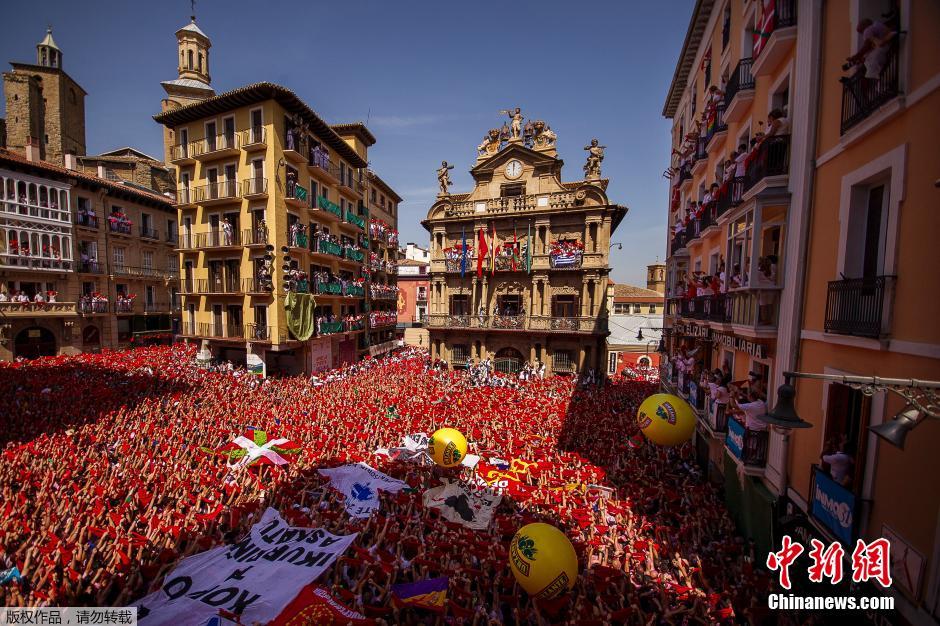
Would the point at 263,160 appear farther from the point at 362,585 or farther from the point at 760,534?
the point at 760,534

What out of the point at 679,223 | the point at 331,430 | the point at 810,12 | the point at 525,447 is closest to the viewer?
the point at 810,12

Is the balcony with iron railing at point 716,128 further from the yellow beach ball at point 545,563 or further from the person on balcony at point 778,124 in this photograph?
the yellow beach ball at point 545,563

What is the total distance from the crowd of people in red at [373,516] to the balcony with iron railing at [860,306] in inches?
191

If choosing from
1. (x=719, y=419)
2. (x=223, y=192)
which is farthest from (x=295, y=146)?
(x=719, y=419)

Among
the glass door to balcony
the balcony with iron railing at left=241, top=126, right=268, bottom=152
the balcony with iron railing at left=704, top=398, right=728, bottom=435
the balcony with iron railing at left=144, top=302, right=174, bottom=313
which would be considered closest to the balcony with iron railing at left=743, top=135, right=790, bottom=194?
the balcony with iron railing at left=704, top=398, right=728, bottom=435

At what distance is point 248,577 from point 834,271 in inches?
463

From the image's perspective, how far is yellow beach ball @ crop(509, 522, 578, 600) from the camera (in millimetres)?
6371

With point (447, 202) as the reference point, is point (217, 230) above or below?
below

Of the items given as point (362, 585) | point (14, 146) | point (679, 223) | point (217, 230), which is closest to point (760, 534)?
point (362, 585)

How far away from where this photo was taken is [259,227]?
22.9 metres

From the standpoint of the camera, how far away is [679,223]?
55.2ft

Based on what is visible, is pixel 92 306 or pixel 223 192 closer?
pixel 223 192

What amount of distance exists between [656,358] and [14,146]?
191 feet

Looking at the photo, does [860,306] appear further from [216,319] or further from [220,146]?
[216,319]
